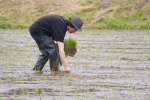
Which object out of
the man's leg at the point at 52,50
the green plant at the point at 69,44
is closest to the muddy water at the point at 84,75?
the man's leg at the point at 52,50

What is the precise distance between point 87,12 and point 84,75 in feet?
41.9

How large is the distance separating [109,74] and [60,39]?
1.15 metres

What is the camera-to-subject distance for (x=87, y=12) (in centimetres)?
1964

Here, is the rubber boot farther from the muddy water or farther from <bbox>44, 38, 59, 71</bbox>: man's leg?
the muddy water

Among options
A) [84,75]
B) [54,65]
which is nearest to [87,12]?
[54,65]

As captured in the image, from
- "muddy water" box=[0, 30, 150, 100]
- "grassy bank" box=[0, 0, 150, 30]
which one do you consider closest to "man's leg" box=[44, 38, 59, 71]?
"muddy water" box=[0, 30, 150, 100]

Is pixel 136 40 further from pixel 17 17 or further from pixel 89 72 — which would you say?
pixel 17 17

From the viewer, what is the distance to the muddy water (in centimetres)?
562

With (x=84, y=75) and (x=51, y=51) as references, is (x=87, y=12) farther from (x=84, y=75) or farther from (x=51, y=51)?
(x=84, y=75)

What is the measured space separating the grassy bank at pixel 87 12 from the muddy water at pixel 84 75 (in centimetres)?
658

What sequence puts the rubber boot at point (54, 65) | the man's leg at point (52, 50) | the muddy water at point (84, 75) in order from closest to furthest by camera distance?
the muddy water at point (84, 75) → the man's leg at point (52, 50) → the rubber boot at point (54, 65)

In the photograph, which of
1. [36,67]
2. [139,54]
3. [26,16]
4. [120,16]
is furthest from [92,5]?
[36,67]

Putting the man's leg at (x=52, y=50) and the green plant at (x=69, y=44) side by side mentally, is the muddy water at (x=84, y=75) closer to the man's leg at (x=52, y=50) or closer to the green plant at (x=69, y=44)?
the man's leg at (x=52, y=50)

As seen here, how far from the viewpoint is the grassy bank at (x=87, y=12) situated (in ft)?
59.1
